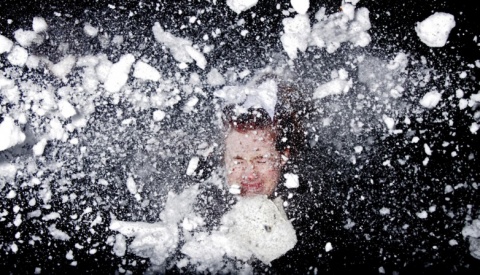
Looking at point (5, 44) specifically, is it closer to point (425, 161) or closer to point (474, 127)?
point (425, 161)

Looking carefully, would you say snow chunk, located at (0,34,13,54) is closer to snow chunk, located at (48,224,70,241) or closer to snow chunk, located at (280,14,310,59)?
snow chunk, located at (48,224,70,241)

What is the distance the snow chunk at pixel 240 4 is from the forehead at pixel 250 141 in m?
0.40

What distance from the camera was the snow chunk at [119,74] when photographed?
1037mm

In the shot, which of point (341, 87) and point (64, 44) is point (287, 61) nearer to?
point (341, 87)

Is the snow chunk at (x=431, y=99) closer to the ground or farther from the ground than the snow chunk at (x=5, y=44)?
farther from the ground

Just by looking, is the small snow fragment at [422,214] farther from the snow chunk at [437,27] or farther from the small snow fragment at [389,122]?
the snow chunk at [437,27]

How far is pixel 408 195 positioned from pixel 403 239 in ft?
0.49

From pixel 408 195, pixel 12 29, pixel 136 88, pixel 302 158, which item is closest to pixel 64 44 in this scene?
pixel 12 29

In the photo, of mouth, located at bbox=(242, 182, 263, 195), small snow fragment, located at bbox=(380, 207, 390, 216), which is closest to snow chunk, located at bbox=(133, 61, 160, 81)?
mouth, located at bbox=(242, 182, 263, 195)

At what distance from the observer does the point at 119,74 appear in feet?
3.40

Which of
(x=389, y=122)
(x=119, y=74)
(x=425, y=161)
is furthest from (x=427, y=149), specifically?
(x=119, y=74)

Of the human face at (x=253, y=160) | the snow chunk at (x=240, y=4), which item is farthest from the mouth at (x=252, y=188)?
the snow chunk at (x=240, y=4)

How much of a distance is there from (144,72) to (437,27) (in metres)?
0.95

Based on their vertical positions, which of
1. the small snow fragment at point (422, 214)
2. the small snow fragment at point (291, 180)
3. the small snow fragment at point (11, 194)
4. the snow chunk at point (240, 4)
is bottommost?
the small snow fragment at point (11, 194)
